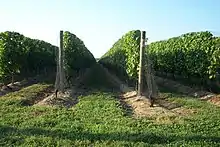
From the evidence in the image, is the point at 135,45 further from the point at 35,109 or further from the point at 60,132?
the point at 60,132

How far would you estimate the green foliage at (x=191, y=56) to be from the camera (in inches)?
1234

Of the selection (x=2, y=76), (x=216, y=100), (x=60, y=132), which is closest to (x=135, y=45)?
(x=216, y=100)

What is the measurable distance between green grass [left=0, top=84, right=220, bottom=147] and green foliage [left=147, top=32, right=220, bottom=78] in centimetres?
1190

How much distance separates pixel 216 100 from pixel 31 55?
2970cm

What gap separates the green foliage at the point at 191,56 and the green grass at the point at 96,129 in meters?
11.9

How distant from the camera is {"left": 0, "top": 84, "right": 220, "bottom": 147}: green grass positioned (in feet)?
38.8

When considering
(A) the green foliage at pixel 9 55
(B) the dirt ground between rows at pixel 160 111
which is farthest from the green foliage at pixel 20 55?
(B) the dirt ground between rows at pixel 160 111

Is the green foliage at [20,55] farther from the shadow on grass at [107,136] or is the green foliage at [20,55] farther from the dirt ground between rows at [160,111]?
the shadow on grass at [107,136]

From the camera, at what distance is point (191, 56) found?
1399 inches

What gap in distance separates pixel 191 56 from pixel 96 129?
23.7 metres

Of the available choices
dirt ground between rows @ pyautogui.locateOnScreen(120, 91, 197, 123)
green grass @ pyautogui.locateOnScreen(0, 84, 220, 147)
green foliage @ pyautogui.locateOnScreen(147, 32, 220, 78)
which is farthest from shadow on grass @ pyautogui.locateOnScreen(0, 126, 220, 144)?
green foliage @ pyautogui.locateOnScreen(147, 32, 220, 78)

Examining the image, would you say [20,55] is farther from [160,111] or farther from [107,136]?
[107,136]

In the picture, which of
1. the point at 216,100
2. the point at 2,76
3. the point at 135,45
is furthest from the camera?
the point at 2,76

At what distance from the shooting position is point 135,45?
30.5 metres
